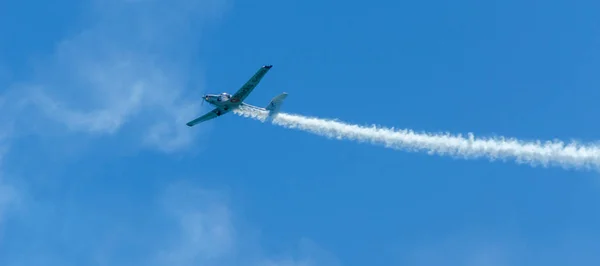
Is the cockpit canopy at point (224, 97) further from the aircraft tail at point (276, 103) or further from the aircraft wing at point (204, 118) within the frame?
the aircraft tail at point (276, 103)

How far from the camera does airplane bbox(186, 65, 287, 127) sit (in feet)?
363

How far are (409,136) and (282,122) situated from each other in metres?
23.7

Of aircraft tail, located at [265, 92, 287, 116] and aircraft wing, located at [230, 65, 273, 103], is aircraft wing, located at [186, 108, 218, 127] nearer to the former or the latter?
aircraft wing, located at [230, 65, 273, 103]

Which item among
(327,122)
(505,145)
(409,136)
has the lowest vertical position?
(505,145)

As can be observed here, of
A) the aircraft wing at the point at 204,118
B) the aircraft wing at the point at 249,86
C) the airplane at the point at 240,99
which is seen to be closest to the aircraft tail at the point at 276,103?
the airplane at the point at 240,99

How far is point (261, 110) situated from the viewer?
116 metres

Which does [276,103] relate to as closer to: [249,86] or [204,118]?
[249,86]

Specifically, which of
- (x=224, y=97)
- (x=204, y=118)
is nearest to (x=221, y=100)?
(x=224, y=97)

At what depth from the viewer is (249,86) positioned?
11156 centimetres

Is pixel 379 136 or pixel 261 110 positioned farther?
pixel 261 110

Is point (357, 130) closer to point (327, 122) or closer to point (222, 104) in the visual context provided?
point (327, 122)

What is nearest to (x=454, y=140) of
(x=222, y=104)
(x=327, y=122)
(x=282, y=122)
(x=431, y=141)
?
(x=431, y=141)

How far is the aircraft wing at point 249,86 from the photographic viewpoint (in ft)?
360

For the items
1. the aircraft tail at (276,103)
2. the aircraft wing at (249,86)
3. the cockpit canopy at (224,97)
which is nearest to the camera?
the aircraft wing at (249,86)
